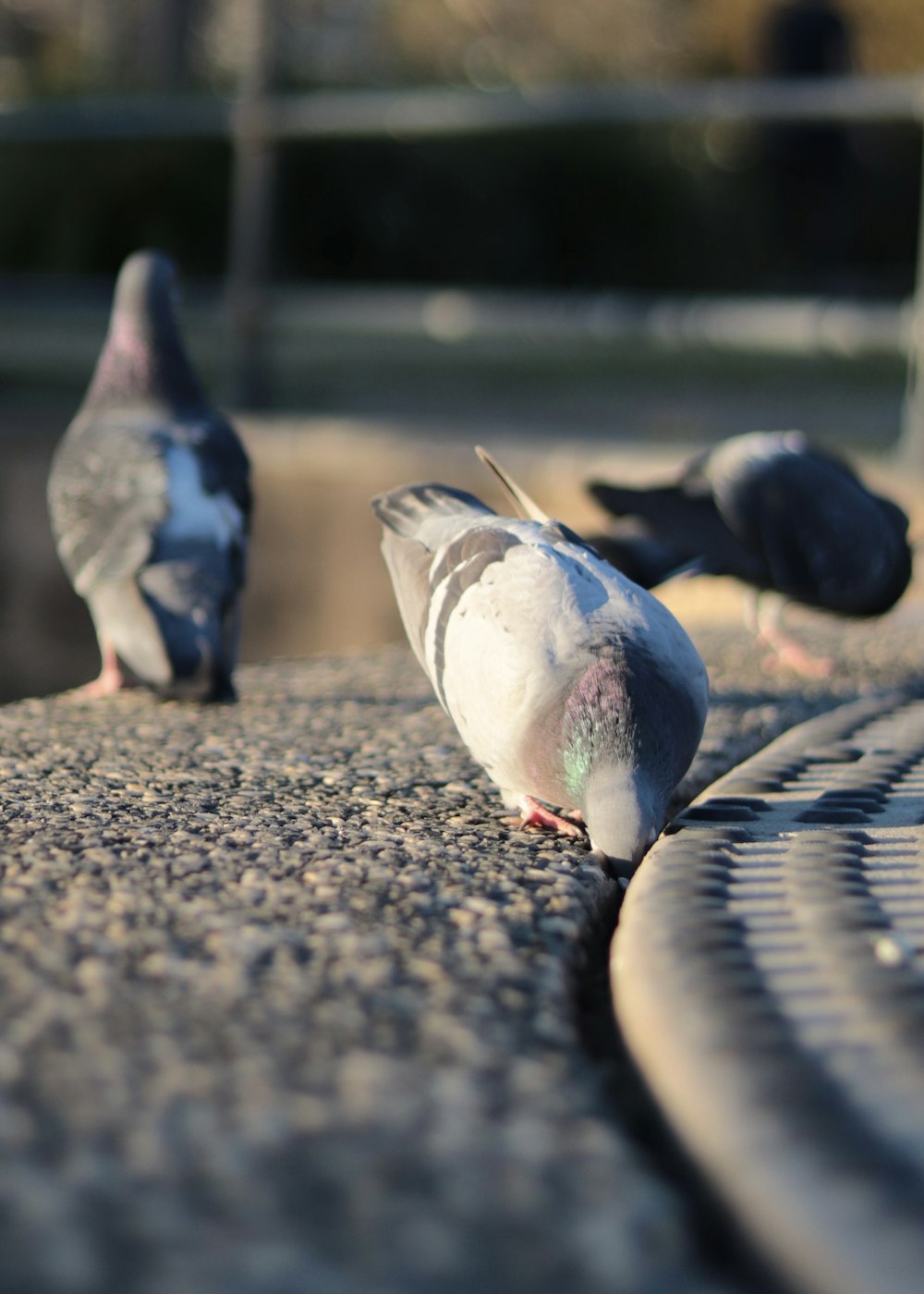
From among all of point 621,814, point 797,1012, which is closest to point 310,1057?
point 797,1012

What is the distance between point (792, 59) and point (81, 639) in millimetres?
5026

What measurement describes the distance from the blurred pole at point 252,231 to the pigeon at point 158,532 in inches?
143

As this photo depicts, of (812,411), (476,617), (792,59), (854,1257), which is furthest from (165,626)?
(792,59)

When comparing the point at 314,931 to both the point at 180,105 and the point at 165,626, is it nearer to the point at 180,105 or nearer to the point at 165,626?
the point at 165,626

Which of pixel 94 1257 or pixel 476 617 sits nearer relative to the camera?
pixel 94 1257

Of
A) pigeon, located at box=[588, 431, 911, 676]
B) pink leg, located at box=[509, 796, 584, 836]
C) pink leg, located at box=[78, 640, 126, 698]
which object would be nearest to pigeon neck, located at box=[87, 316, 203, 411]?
pink leg, located at box=[78, 640, 126, 698]

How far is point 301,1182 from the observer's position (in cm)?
118

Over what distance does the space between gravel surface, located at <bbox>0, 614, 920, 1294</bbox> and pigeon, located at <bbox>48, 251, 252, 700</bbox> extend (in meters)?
0.96

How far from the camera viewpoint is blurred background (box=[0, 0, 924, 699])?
6523 millimetres

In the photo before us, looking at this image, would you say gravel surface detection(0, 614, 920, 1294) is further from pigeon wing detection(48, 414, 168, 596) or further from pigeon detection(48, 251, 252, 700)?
pigeon wing detection(48, 414, 168, 596)

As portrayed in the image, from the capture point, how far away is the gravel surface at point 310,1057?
1.10m

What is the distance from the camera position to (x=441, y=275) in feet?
27.8

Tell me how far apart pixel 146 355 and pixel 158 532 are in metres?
0.74

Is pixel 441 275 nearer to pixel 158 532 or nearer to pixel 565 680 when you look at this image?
pixel 158 532
